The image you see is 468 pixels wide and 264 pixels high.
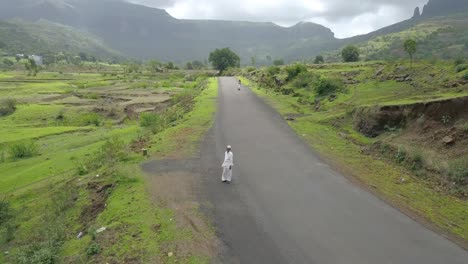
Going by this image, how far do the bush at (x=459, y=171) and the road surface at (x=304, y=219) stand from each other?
4.14m

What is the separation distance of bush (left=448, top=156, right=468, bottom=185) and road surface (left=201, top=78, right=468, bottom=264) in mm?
4142

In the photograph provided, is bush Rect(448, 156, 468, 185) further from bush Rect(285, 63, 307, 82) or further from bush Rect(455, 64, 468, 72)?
bush Rect(285, 63, 307, 82)

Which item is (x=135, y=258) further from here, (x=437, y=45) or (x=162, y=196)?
(x=437, y=45)

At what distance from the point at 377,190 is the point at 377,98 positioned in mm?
14507

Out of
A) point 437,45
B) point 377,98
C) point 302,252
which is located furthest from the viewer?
point 437,45

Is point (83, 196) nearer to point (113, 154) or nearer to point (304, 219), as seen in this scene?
point (113, 154)

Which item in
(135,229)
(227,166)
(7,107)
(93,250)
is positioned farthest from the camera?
(7,107)

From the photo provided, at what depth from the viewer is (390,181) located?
1588cm

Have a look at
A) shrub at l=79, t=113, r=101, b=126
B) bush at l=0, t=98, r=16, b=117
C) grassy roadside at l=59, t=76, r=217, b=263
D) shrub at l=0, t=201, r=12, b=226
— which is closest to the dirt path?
grassy roadside at l=59, t=76, r=217, b=263

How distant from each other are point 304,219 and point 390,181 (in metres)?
5.71

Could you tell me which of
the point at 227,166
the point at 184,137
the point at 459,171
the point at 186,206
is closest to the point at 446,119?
the point at 459,171

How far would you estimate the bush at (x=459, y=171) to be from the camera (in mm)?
15102

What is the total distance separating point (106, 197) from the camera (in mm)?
15688

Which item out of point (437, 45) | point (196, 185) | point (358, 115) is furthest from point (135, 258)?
point (437, 45)
